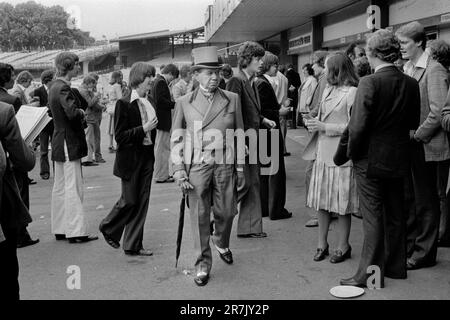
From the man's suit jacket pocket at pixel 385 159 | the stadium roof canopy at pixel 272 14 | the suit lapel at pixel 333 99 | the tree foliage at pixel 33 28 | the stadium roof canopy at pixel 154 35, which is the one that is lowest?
the man's suit jacket pocket at pixel 385 159

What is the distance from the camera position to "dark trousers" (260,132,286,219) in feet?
23.2

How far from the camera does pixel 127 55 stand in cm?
5394

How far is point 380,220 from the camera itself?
466cm

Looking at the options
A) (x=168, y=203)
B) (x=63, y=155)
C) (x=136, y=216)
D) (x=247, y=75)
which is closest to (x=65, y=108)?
(x=63, y=155)

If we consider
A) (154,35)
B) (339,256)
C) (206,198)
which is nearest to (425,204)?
(339,256)

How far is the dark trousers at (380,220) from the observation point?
4.66 m

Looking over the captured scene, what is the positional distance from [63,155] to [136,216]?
1200 mm

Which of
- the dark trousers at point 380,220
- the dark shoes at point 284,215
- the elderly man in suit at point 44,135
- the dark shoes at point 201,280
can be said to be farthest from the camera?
the elderly man in suit at point 44,135

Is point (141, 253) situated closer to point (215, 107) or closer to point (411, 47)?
point (215, 107)

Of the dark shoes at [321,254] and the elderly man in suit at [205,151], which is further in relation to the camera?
the dark shoes at [321,254]

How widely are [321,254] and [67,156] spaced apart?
296cm

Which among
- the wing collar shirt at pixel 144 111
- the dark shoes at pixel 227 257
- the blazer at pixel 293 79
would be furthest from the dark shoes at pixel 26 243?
the blazer at pixel 293 79

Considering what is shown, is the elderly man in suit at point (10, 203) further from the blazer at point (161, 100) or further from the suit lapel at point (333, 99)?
the blazer at point (161, 100)

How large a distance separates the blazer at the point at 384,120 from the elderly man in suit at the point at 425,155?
22.0 inches
